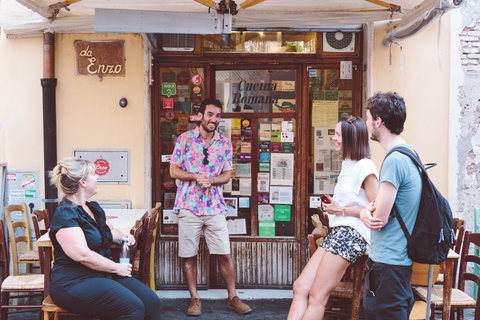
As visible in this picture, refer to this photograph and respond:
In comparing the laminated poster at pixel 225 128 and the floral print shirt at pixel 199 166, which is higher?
the laminated poster at pixel 225 128

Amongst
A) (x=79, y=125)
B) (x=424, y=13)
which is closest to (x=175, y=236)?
(x=79, y=125)

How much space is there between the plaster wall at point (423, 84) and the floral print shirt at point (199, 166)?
1.72 metres

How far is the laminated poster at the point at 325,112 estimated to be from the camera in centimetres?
572

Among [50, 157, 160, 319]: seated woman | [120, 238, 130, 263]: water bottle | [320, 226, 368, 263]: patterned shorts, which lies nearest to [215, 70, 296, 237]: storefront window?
[320, 226, 368, 263]: patterned shorts

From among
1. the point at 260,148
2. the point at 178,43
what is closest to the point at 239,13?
the point at 178,43

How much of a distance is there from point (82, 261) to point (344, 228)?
1910mm

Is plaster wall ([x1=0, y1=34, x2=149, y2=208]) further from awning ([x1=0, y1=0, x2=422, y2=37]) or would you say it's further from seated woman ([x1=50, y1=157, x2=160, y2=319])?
seated woman ([x1=50, y1=157, x2=160, y2=319])

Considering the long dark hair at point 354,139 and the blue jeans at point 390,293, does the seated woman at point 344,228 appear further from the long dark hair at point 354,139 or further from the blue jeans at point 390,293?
the blue jeans at point 390,293

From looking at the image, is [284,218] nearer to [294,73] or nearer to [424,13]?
[294,73]

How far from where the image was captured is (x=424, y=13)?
14.1 ft

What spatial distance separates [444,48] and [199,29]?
110 inches

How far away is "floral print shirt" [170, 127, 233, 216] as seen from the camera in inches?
203

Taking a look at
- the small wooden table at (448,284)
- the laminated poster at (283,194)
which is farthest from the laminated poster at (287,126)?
the small wooden table at (448,284)

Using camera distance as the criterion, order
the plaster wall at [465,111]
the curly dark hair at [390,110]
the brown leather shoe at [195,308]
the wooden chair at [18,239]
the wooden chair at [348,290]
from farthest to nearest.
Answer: the plaster wall at [465,111], the brown leather shoe at [195,308], the wooden chair at [18,239], the wooden chair at [348,290], the curly dark hair at [390,110]
